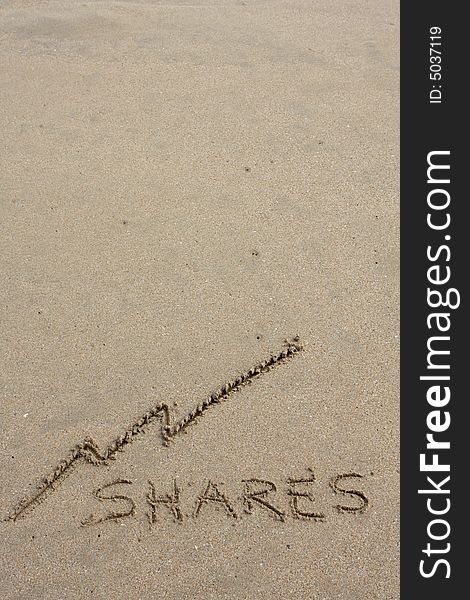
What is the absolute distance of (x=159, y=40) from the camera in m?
4.01

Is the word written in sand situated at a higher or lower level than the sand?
lower

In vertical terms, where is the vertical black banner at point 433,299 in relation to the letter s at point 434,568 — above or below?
above

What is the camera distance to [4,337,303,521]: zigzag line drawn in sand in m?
2.32

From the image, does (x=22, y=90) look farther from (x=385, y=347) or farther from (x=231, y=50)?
(x=385, y=347)

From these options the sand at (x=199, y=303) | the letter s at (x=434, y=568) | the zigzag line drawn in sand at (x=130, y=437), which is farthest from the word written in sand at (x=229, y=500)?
the letter s at (x=434, y=568)

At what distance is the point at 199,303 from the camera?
281 cm

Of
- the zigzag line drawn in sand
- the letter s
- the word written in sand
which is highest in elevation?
the zigzag line drawn in sand

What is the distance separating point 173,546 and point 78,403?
594 millimetres

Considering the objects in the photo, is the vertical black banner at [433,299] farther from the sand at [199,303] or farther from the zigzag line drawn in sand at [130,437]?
the zigzag line drawn in sand at [130,437]

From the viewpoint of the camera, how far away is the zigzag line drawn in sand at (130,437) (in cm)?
232

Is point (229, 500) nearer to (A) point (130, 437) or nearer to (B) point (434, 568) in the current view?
(A) point (130, 437)

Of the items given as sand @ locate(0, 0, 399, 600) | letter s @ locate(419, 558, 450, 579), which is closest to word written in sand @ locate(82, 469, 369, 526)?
sand @ locate(0, 0, 399, 600)

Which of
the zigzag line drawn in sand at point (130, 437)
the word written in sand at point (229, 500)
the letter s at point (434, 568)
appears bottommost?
the letter s at point (434, 568)

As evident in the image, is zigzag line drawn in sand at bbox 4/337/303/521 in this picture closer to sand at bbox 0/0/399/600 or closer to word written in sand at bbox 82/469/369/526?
sand at bbox 0/0/399/600
